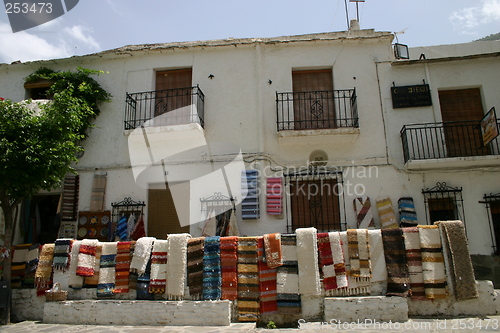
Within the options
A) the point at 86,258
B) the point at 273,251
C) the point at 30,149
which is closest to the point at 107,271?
the point at 86,258

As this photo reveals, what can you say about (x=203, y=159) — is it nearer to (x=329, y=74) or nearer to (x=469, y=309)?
(x=329, y=74)

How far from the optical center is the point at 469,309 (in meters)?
5.72

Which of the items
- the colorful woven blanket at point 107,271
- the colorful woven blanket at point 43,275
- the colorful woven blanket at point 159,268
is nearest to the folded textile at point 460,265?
the colorful woven blanket at point 159,268

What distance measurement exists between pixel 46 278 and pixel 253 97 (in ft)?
19.3

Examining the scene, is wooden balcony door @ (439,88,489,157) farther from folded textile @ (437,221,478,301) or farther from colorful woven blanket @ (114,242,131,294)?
colorful woven blanket @ (114,242,131,294)

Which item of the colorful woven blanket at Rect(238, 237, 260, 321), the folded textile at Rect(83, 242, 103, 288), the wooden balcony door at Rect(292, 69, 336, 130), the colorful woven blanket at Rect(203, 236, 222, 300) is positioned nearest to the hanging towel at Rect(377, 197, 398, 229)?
the wooden balcony door at Rect(292, 69, 336, 130)

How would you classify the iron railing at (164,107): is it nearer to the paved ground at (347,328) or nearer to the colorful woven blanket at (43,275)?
the colorful woven blanket at (43,275)

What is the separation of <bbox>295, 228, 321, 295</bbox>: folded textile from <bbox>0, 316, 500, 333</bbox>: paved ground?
21.6 inches

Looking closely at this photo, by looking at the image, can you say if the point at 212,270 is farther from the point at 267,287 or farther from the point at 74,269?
the point at 74,269

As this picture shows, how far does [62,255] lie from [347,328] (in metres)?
5.10

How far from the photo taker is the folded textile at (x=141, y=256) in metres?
6.27

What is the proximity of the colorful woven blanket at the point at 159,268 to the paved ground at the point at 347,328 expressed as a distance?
624 millimetres

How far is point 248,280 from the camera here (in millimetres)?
6070

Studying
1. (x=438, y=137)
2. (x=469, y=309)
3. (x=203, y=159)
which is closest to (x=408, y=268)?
(x=469, y=309)
